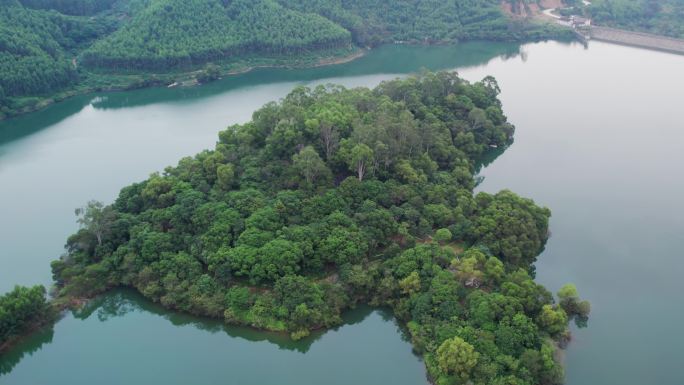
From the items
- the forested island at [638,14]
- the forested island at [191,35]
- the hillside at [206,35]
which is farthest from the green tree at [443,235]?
the forested island at [638,14]

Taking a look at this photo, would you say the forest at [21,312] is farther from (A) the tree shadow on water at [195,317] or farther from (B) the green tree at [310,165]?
(B) the green tree at [310,165]

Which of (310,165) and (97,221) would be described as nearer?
(97,221)

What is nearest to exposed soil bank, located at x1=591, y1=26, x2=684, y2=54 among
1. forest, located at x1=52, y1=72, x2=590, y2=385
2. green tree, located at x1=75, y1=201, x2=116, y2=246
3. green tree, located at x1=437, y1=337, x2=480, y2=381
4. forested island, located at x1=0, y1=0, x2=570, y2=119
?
forested island, located at x1=0, y1=0, x2=570, y2=119

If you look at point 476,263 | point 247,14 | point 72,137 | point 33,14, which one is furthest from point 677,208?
point 33,14

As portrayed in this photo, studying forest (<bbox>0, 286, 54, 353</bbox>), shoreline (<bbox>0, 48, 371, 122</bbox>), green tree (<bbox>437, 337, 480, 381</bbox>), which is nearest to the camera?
green tree (<bbox>437, 337, 480, 381</bbox>)

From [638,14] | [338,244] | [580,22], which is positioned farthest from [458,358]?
[638,14]

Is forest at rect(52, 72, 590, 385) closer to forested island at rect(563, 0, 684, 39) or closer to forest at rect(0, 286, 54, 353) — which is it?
forest at rect(0, 286, 54, 353)

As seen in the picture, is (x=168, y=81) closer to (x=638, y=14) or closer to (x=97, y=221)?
(x=97, y=221)
